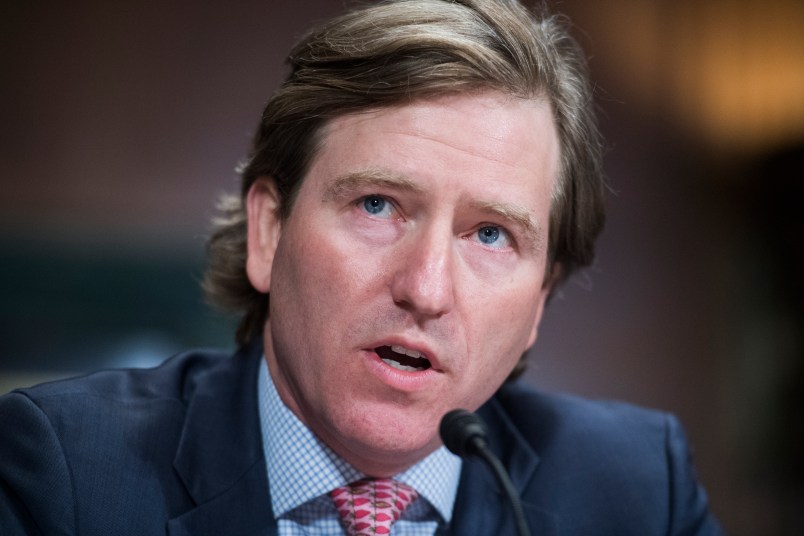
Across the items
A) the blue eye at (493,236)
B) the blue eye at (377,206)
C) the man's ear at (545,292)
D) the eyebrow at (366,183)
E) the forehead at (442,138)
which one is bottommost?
the man's ear at (545,292)

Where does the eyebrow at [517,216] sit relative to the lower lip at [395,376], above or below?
above

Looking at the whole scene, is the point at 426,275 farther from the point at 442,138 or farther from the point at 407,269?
the point at 442,138

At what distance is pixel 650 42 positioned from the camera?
400cm

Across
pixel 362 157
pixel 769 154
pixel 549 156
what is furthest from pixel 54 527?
pixel 769 154

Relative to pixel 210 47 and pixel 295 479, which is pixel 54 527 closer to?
pixel 295 479

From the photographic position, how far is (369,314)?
1.56m

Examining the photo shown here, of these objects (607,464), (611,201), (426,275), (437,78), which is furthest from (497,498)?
(611,201)

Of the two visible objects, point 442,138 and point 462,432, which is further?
point 442,138

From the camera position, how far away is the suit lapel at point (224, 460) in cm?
169

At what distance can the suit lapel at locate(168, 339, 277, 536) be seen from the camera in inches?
66.7

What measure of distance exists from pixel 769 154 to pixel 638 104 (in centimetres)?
70

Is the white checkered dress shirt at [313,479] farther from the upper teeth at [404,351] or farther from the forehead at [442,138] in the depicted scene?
the forehead at [442,138]

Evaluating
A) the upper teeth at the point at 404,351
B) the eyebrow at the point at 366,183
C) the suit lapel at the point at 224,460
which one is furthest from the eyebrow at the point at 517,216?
the suit lapel at the point at 224,460

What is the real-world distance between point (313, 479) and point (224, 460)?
19cm
